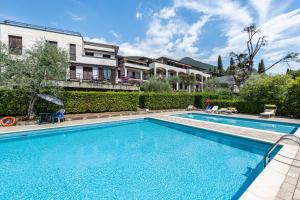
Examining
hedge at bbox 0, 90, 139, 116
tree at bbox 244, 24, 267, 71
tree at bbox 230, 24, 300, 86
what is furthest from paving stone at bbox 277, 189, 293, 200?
tree at bbox 244, 24, 267, 71

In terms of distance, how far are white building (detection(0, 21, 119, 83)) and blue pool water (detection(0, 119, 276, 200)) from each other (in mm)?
12281

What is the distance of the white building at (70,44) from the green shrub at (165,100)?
7281 mm

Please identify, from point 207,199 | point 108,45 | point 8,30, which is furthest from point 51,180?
point 108,45

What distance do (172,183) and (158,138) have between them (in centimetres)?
500

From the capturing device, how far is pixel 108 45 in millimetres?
30359

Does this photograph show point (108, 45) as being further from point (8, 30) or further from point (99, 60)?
point (8, 30)

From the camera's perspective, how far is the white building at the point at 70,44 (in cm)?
1964

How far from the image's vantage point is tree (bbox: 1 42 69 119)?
11491 mm

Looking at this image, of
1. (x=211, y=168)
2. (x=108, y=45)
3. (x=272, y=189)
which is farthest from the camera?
(x=108, y=45)

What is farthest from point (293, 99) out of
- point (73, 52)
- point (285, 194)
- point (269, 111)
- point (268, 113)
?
point (73, 52)

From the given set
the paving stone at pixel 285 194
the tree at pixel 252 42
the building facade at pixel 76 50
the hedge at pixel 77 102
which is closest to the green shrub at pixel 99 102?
the hedge at pixel 77 102

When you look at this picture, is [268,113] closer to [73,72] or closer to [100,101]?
[100,101]

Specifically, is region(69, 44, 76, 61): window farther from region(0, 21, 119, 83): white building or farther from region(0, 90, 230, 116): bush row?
region(0, 90, 230, 116): bush row

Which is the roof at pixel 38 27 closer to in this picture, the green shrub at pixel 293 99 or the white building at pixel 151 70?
the white building at pixel 151 70
